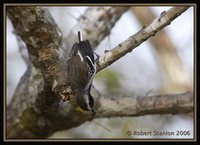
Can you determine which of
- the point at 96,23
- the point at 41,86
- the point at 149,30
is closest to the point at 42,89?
the point at 41,86

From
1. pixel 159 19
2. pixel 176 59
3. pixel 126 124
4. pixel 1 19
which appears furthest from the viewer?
pixel 176 59

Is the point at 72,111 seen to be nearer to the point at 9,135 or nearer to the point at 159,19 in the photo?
the point at 9,135

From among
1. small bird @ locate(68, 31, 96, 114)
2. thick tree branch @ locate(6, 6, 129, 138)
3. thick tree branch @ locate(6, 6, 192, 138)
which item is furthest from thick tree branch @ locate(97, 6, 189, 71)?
thick tree branch @ locate(6, 6, 129, 138)

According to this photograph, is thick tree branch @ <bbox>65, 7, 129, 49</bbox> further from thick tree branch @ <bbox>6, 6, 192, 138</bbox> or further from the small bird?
the small bird

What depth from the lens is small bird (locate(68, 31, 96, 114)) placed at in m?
2.13

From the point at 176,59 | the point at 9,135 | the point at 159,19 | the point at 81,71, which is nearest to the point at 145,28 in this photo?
the point at 159,19

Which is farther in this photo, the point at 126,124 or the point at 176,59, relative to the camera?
the point at 176,59

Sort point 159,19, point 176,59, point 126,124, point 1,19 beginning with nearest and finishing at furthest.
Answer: point 159,19, point 1,19, point 126,124, point 176,59

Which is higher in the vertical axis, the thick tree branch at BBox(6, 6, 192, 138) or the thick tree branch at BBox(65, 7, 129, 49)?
the thick tree branch at BBox(65, 7, 129, 49)

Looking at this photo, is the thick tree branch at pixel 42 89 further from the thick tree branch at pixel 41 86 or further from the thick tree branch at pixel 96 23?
the thick tree branch at pixel 96 23

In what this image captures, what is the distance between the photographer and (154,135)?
3.02m

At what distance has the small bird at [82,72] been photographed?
213 cm

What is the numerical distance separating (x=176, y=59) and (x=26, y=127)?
1939 mm

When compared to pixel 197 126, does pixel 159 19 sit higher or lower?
higher
